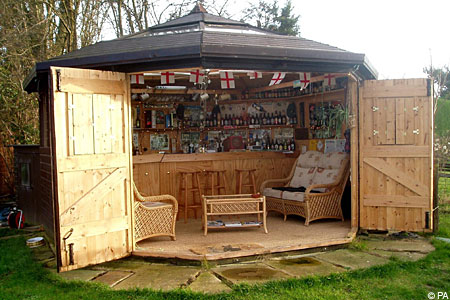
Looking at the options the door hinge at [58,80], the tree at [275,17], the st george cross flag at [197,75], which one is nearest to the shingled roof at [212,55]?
the door hinge at [58,80]

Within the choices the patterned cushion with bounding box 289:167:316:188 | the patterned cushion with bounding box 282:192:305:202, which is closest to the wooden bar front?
the patterned cushion with bounding box 289:167:316:188

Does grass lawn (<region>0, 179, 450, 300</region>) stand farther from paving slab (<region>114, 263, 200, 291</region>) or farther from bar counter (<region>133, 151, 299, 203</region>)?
bar counter (<region>133, 151, 299, 203</region>)

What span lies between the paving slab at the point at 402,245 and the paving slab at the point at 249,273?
5.60 feet

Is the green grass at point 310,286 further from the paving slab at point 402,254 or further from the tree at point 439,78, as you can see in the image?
the tree at point 439,78

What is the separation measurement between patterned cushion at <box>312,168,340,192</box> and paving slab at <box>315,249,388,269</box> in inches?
74.3

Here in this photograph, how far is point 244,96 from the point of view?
8.96m

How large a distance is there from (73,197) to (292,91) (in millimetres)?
5533

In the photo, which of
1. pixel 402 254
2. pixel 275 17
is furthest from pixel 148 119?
pixel 275 17

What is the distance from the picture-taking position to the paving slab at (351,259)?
4.51 meters

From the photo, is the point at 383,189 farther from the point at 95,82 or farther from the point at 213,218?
the point at 95,82

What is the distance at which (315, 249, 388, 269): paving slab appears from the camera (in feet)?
14.8

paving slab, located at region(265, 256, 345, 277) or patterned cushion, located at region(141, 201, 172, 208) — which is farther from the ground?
patterned cushion, located at region(141, 201, 172, 208)

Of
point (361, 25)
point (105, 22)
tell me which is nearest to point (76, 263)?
point (105, 22)

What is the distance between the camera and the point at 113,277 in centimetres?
429
